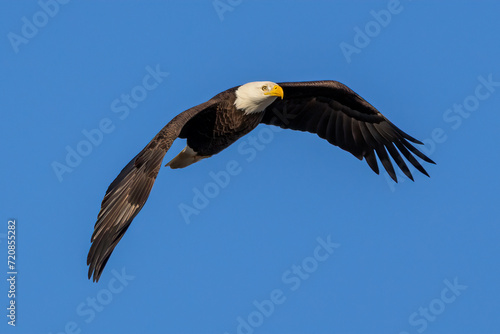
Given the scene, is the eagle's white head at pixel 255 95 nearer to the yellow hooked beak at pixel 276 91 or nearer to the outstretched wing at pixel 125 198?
the yellow hooked beak at pixel 276 91

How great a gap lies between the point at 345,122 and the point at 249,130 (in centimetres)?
198

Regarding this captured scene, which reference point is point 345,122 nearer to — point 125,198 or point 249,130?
point 249,130

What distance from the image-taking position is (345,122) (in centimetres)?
1355

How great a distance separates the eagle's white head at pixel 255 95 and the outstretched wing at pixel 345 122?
1016mm

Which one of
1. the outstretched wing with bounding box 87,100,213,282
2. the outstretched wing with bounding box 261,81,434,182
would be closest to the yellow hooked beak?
the outstretched wing with bounding box 261,81,434,182

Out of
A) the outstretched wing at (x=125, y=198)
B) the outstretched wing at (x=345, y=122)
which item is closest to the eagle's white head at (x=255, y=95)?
the outstretched wing at (x=345, y=122)

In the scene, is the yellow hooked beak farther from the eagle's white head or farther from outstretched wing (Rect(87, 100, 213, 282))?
outstretched wing (Rect(87, 100, 213, 282))

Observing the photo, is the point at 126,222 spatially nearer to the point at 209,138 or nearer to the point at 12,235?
the point at 209,138

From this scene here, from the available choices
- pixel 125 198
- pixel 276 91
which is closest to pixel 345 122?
pixel 276 91

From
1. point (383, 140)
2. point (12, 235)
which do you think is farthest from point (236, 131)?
point (12, 235)

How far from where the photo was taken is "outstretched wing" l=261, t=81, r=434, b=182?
13172mm

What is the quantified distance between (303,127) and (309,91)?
0.63 m

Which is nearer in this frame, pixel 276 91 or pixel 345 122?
pixel 276 91

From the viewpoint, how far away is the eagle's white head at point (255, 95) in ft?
39.2
